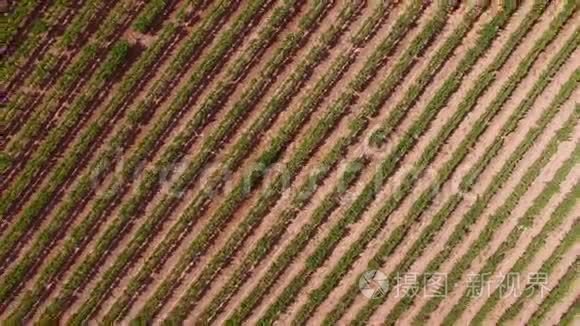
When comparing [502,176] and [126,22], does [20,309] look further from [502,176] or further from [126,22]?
[502,176]

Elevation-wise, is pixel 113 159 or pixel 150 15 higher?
pixel 150 15

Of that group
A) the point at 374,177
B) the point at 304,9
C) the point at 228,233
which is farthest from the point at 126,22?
the point at 374,177

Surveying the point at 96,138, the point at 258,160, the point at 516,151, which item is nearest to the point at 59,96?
the point at 96,138

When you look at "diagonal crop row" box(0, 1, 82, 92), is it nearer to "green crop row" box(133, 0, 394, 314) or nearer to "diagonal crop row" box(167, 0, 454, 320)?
"green crop row" box(133, 0, 394, 314)

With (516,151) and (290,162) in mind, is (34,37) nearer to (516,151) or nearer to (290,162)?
(290,162)

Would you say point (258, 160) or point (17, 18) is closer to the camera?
point (258, 160)

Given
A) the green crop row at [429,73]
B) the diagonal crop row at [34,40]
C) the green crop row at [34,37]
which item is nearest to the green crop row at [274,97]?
the green crop row at [429,73]
